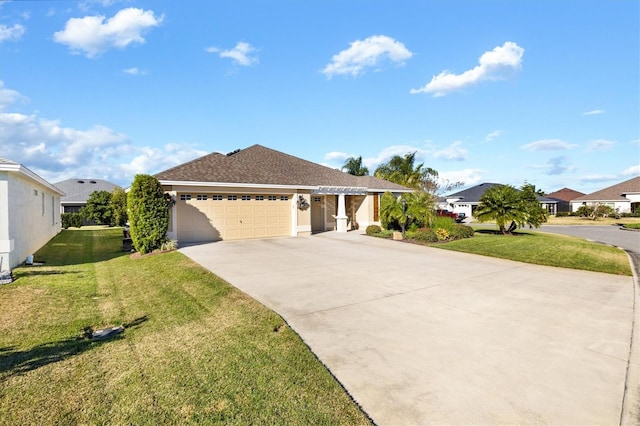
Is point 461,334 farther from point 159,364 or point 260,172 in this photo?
point 260,172

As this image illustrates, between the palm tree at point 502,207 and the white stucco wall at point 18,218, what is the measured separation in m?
22.9

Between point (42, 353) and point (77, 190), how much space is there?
42.3 metres

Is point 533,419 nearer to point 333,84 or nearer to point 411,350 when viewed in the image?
point 411,350

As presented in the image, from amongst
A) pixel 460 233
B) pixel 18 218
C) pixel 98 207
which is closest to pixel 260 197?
pixel 18 218

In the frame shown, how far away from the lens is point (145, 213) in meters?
12.9

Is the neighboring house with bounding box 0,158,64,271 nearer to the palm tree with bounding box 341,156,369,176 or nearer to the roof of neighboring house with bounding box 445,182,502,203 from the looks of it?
the palm tree with bounding box 341,156,369,176

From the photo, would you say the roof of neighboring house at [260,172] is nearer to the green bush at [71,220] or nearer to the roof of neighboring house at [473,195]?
the green bush at [71,220]

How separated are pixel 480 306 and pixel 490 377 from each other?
305 centimetres

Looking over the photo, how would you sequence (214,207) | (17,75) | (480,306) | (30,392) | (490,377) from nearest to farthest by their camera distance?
1. (30,392)
2. (490,377)
3. (480,306)
4. (17,75)
5. (214,207)

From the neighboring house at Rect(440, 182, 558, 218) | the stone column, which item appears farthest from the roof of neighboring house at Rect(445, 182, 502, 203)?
the stone column

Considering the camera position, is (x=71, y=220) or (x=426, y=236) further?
(x=71, y=220)

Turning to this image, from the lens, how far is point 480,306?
6594mm

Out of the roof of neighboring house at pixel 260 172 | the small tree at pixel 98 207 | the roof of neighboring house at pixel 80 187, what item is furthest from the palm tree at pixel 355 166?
the roof of neighboring house at pixel 80 187

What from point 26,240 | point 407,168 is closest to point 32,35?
point 26,240
